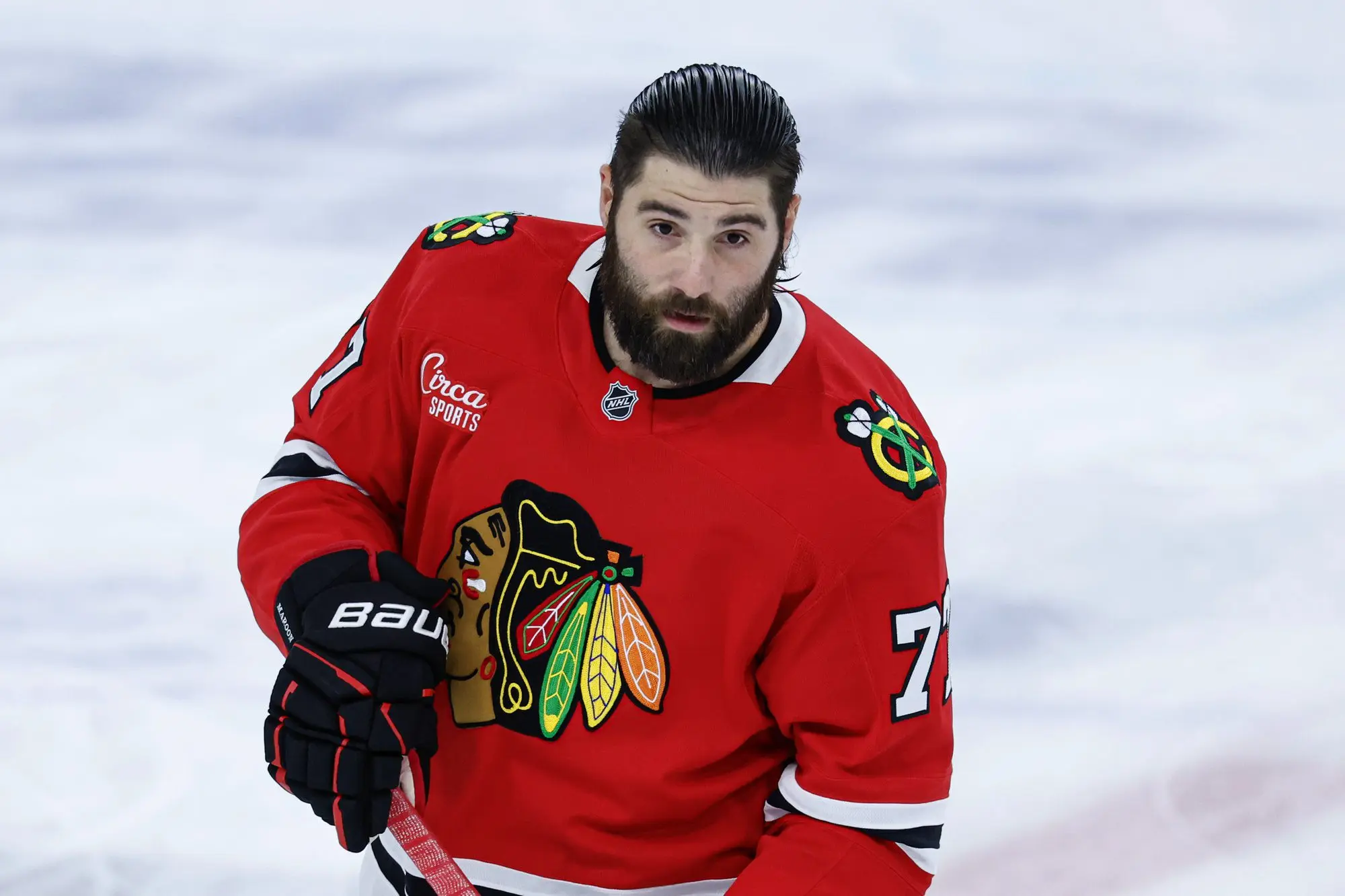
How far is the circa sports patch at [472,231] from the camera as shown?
5.62 feet

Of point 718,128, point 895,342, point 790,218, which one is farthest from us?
point 895,342

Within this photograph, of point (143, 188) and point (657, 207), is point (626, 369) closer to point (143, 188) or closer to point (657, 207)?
point (657, 207)

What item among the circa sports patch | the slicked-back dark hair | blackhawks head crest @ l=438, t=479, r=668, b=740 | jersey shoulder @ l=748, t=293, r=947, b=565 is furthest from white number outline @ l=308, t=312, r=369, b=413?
jersey shoulder @ l=748, t=293, r=947, b=565

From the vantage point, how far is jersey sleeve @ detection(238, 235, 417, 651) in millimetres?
1652

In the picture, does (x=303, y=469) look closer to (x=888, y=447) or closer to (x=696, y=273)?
(x=696, y=273)

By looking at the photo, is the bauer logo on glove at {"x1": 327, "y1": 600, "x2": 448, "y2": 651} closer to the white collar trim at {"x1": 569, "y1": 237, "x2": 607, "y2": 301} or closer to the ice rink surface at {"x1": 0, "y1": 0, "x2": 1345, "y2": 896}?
the white collar trim at {"x1": 569, "y1": 237, "x2": 607, "y2": 301}

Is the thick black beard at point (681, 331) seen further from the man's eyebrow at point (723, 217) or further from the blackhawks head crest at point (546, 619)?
the blackhawks head crest at point (546, 619)

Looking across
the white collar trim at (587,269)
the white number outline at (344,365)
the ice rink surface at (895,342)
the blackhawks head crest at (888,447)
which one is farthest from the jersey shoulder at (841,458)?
the ice rink surface at (895,342)

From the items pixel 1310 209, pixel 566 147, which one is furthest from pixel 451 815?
pixel 1310 209

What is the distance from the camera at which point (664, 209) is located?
4.96 ft

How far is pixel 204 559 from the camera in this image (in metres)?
2.80

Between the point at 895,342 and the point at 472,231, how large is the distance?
1.79 m

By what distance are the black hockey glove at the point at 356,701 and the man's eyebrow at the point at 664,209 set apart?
1.44ft

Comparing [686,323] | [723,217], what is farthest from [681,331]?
[723,217]
